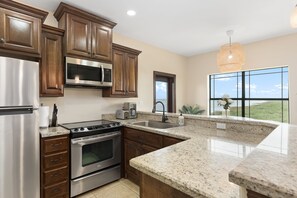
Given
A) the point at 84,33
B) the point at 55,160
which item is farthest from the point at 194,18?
the point at 55,160

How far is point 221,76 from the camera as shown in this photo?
16.5 ft

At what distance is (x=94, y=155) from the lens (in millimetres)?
2449

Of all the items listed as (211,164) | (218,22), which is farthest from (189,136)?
(218,22)

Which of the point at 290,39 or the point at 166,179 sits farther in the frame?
the point at 290,39

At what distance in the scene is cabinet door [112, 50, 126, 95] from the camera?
3.08 metres

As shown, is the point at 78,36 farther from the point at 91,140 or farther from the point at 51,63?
the point at 91,140

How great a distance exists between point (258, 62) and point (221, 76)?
110cm

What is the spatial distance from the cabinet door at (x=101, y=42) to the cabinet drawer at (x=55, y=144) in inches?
53.3

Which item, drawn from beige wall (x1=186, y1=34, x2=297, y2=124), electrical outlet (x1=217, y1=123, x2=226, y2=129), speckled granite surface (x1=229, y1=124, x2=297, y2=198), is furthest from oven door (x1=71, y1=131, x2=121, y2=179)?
beige wall (x1=186, y1=34, x2=297, y2=124)

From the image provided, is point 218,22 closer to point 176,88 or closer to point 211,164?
point 176,88

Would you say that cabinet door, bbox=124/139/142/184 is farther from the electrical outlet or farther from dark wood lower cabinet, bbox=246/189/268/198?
dark wood lower cabinet, bbox=246/189/268/198

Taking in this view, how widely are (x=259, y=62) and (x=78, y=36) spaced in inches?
160

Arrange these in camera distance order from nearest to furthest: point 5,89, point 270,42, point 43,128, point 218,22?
point 5,89 → point 43,128 → point 218,22 → point 270,42

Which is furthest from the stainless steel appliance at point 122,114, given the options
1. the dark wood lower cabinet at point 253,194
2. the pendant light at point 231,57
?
the dark wood lower cabinet at point 253,194
